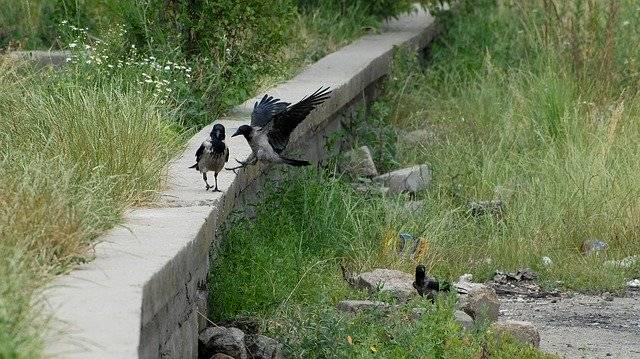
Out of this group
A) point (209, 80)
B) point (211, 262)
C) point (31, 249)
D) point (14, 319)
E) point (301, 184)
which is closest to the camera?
point (14, 319)

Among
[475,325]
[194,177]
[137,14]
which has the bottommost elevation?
[475,325]

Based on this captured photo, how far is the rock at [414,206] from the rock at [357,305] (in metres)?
2.02

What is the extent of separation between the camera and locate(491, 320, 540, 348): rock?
6227 mm

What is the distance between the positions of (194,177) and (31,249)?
2036 millimetres

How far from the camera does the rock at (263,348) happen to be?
19.1 ft

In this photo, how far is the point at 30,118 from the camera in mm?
6691

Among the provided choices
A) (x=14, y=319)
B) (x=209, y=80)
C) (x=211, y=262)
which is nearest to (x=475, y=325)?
(x=211, y=262)

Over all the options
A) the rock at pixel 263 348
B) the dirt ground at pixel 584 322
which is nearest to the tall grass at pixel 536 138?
the dirt ground at pixel 584 322

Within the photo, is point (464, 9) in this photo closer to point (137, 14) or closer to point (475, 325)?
point (137, 14)

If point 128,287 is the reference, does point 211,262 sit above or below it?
below

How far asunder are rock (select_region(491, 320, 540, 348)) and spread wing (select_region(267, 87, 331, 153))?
1.49m

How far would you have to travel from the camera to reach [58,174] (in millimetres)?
5547

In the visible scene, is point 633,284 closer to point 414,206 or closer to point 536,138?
point 414,206

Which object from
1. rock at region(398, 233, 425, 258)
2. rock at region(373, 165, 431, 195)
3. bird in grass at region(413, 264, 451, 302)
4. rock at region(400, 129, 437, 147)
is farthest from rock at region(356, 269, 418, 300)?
rock at region(400, 129, 437, 147)
